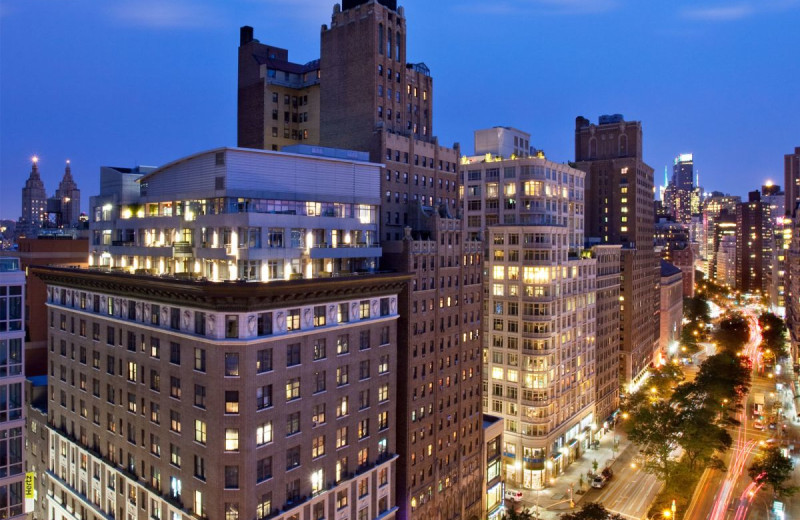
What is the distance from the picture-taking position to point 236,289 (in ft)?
187

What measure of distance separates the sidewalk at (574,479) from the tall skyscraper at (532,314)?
1.83m

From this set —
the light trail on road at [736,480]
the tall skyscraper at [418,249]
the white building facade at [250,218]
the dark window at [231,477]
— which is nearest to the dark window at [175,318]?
the white building facade at [250,218]

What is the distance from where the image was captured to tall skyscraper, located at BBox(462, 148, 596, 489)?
4331 inches

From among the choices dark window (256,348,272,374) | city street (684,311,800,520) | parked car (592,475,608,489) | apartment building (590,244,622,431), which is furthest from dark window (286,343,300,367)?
apartment building (590,244,622,431)

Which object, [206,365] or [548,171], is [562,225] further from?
[206,365]

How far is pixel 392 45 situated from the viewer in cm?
9381

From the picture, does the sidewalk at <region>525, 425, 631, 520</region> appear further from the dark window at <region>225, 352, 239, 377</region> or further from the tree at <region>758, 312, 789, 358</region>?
the tree at <region>758, 312, 789, 358</region>

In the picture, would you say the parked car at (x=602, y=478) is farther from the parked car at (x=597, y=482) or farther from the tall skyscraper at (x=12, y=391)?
the tall skyscraper at (x=12, y=391)

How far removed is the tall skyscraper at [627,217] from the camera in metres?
161

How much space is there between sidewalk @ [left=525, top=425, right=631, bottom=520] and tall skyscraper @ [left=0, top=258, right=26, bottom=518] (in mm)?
75383

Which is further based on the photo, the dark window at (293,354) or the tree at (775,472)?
the tree at (775,472)

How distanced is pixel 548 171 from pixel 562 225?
12114mm

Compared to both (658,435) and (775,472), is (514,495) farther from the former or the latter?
(775,472)

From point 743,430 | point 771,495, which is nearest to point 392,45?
point 771,495
